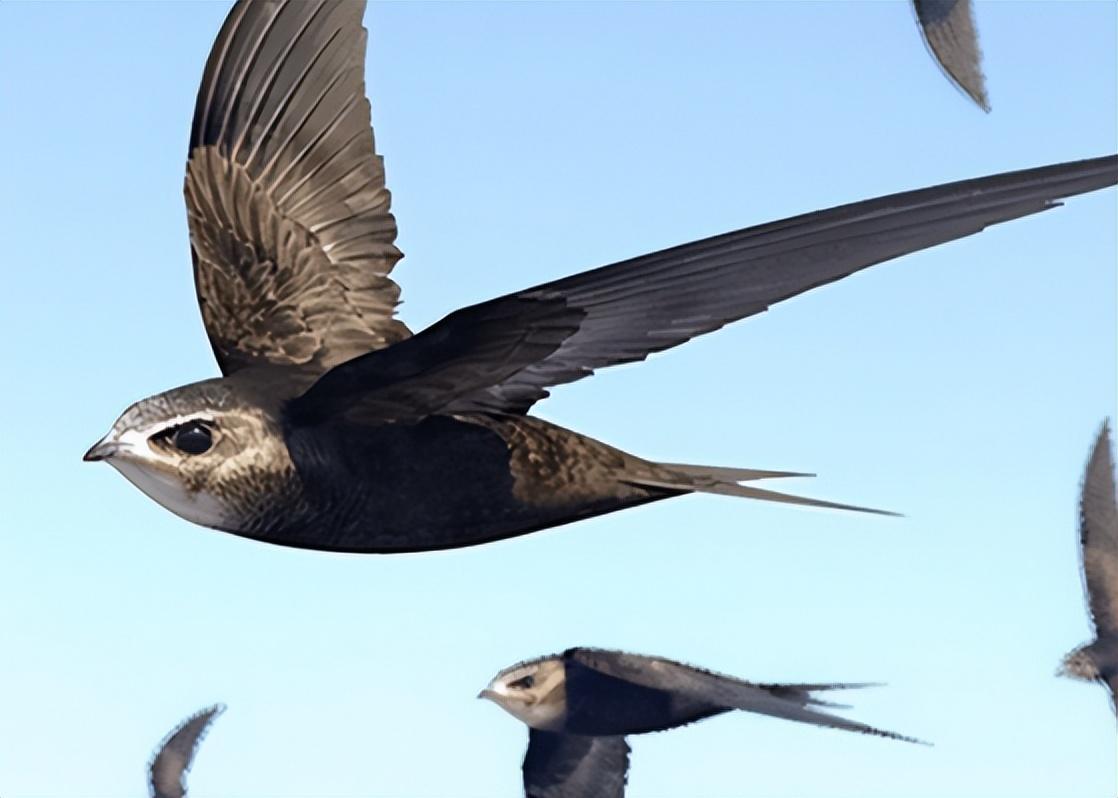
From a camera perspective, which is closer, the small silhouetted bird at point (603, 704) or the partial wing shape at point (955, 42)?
the small silhouetted bird at point (603, 704)

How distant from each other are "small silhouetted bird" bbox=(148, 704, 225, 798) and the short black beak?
4.09 metres

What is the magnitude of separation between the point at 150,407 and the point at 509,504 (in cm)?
96

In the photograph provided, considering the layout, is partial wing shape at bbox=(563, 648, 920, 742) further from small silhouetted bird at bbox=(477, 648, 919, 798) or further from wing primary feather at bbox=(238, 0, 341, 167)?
wing primary feather at bbox=(238, 0, 341, 167)

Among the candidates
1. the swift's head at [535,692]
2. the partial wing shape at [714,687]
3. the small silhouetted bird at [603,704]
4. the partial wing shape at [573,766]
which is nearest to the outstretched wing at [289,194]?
the partial wing shape at [714,687]

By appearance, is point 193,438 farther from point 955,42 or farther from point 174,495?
point 955,42

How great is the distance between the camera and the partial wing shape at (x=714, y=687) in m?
6.55

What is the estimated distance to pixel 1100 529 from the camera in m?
9.31

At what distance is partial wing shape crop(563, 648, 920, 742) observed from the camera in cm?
655

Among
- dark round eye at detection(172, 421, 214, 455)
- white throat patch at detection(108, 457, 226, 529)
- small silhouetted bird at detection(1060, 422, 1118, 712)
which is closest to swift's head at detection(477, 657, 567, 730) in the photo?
small silhouetted bird at detection(1060, 422, 1118, 712)

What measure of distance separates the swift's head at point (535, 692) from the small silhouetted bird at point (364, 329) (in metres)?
3.23

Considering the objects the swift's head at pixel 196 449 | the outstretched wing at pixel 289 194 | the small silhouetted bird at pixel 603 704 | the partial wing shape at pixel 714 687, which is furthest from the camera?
the small silhouetted bird at pixel 603 704

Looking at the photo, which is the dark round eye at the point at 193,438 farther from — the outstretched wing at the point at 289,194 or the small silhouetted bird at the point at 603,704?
the small silhouetted bird at the point at 603,704

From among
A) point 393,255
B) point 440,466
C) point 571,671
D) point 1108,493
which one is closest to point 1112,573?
point 1108,493

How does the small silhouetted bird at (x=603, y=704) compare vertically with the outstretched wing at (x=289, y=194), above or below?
below
